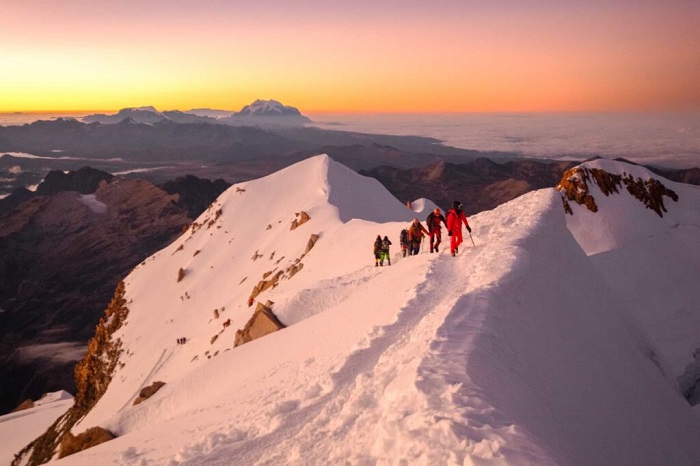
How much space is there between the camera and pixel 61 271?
146 meters

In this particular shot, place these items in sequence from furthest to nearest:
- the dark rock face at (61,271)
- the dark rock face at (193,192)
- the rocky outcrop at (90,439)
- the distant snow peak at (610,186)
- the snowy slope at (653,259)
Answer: the dark rock face at (193,192) → the dark rock face at (61,271) → the distant snow peak at (610,186) → the snowy slope at (653,259) → the rocky outcrop at (90,439)

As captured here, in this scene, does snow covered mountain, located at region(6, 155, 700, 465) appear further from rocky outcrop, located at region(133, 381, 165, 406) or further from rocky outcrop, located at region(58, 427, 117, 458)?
rocky outcrop, located at region(133, 381, 165, 406)

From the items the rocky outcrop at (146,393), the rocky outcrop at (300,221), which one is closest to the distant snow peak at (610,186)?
the rocky outcrop at (300,221)

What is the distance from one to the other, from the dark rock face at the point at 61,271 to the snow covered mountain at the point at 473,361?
70.4m

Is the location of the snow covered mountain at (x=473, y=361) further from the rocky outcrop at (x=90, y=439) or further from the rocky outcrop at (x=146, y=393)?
the rocky outcrop at (x=146, y=393)

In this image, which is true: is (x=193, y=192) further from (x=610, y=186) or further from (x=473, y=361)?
(x=473, y=361)

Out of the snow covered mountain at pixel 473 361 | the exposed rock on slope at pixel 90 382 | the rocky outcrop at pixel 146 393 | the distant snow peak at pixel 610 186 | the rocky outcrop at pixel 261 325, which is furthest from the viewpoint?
the exposed rock on slope at pixel 90 382

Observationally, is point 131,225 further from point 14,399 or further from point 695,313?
point 695,313

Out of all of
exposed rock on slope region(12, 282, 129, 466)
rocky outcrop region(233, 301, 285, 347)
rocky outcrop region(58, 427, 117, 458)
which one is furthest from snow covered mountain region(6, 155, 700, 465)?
exposed rock on slope region(12, 282, 129, 466)

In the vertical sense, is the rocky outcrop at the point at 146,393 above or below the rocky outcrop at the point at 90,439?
below

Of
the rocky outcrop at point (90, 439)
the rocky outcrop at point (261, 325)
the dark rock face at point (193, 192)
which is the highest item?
the rocky outcrop at point (261, 325)

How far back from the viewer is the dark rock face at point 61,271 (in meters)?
84.5

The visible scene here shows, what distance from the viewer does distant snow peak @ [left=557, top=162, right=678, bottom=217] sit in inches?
1143

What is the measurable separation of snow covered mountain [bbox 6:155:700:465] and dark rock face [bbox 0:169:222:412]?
70.4 meters
